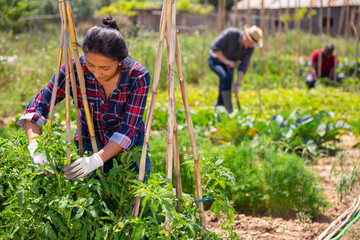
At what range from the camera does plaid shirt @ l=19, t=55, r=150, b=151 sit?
197 cm

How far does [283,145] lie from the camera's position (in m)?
4.27

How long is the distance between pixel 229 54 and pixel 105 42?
13.6 ft

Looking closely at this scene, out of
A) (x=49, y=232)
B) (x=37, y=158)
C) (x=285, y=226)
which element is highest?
(x=37, y=158)

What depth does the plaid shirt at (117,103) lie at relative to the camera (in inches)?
77.5

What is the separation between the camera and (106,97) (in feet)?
6.87

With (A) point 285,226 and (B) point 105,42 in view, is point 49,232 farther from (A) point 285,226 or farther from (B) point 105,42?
(A) point 285,226

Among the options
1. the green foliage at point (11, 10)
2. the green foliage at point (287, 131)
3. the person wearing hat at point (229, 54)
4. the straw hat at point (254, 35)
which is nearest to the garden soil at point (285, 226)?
the green foliage at point (287, 131)

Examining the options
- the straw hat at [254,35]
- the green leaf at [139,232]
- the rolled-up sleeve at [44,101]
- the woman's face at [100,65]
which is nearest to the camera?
the green leaf at [139,232]

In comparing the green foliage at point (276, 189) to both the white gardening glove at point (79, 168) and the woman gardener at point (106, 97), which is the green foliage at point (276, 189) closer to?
the woman gardener at point (106, 97)

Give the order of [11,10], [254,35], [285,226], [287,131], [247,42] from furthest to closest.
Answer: [11,10], [247,42], [254,35], [287,131], [285,226]

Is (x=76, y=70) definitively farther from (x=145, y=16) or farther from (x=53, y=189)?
(x=145, y=16)

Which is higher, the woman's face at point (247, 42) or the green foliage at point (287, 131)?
the woman's face at point (247, 42)

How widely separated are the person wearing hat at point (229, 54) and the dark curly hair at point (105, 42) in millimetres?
3797

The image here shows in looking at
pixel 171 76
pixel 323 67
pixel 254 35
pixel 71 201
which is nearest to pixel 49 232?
pixel 71 201
